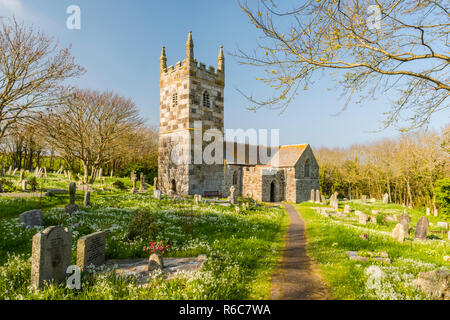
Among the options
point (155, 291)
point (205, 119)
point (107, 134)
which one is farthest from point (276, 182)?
point (155, 291)

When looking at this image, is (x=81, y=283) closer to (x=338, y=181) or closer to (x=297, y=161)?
(x=297, y=161)

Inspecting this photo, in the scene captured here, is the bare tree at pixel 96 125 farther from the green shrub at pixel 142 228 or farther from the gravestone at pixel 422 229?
the gravestone at pixel 422 229

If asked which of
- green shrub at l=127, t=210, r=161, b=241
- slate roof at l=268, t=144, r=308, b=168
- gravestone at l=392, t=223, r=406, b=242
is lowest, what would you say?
gravestone at l=392, t=223, r=406, b=242

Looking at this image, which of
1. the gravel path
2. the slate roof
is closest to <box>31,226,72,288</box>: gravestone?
the gravel path

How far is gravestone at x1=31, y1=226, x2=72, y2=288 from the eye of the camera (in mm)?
5262

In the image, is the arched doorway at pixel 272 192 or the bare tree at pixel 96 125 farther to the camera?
the arched doorway at pixel 272 192

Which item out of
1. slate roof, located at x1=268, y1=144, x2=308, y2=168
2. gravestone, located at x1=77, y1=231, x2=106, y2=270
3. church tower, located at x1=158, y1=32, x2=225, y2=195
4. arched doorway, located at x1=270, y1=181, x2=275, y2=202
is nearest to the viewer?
gravestone, located at x1=77, y1=231, x2=106, y2=270

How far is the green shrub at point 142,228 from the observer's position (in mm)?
9043

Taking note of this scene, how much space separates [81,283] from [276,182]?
29004 millimetres

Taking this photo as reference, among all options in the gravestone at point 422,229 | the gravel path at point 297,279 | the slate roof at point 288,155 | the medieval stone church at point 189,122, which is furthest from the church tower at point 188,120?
the gravestone at point 422,229

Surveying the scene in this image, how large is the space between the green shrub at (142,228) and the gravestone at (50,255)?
3.10m

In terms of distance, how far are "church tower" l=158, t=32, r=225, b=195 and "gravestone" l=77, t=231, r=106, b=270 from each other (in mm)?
16462

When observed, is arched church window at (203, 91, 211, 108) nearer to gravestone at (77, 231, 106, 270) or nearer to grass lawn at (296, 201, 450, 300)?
grass lawn at (296, 201, 450, 300)

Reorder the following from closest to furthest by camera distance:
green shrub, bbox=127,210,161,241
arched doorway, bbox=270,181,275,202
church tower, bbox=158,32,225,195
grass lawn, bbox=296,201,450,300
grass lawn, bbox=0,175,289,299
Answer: grass lawn, bbox=0,175,289,299, grass lawn, bbox=296,201,450,300, green shrub, bbox=127,210,161,241, church tower, bbox=158,32,225,195, arched doorway, bbox=270,181,275,202
